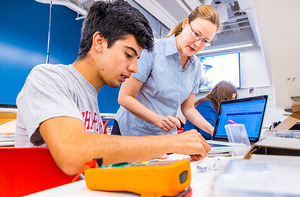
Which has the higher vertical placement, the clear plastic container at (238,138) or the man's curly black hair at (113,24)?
the man's curly black hair at (113,24)

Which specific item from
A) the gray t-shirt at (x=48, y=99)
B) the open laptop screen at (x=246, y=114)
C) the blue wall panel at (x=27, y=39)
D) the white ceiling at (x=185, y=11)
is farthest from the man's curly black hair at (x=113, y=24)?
the blue wall panel at (x=27, y=39)

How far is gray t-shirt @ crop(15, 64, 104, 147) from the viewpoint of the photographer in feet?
2.17

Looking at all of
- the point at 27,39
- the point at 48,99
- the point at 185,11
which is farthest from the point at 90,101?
the point at 27,39

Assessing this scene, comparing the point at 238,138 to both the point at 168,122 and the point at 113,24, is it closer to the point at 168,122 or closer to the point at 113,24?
the point at 168,122

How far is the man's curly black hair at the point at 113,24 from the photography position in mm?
960

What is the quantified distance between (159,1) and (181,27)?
1.48 meters

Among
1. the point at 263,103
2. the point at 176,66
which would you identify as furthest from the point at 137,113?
the point at 263,103

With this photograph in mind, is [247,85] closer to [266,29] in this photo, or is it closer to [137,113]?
[137,113]

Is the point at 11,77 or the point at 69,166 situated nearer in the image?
the point at 69,166

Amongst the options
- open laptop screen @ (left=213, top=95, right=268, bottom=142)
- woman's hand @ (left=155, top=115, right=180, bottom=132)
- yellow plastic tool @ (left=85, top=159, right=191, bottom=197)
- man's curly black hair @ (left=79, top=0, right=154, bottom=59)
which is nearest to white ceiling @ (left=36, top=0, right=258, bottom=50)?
man's curly black hair @ (left=79, top=0, right=154, bottom=59)

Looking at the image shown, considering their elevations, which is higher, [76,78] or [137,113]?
[76,78]

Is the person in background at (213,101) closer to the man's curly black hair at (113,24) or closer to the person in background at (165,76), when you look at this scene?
the person in background at (165,76)

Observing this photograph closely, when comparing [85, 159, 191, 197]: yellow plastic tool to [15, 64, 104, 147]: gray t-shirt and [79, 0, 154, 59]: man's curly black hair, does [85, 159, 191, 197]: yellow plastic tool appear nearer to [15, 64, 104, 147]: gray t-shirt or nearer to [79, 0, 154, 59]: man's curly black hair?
[15, 64, 104, 147]: gray t-shirt

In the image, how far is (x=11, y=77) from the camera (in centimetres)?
344
